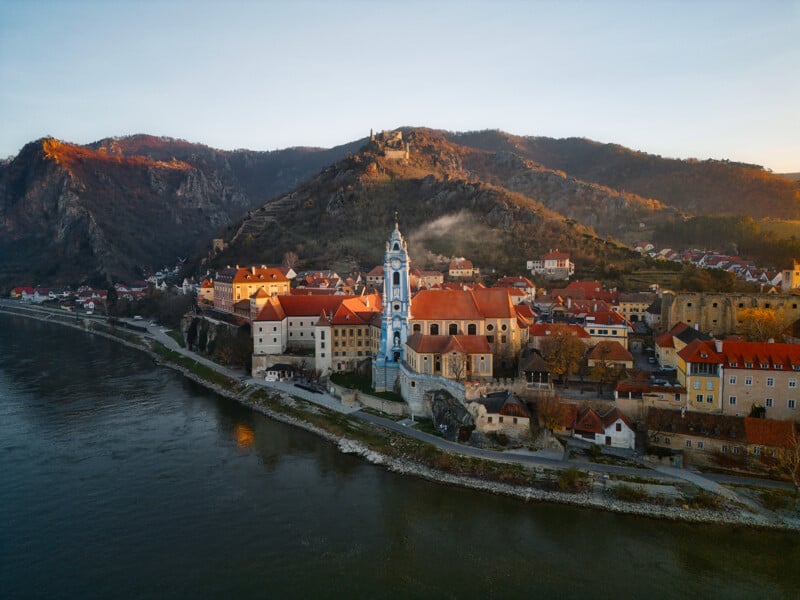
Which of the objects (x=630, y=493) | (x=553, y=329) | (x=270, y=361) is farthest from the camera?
(x=270, y=361)

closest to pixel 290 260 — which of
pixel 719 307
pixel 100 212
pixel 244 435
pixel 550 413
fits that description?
pixel 244 435

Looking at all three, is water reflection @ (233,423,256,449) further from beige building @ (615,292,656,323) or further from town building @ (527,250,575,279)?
town building @ (527,250,575,279)

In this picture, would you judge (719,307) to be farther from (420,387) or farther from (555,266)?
(555,266)

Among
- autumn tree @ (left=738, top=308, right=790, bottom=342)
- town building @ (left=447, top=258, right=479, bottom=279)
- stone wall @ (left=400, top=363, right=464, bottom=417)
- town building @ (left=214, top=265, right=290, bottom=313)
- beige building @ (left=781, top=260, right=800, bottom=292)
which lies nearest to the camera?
stone wall @ (left=400, top=363, right=464, bottom=417)

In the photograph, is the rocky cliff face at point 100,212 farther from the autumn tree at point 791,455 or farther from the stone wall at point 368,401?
the autumn tree at point 791,455

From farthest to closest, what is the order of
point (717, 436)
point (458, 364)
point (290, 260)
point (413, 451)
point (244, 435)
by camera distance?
point (290, 260) < point (244, 435) < point (458, 364) < point (413, 451) < point (717, 436)

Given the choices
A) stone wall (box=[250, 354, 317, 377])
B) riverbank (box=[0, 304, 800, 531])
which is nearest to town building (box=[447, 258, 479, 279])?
stone wall (box=[250, 354, 317, 377])

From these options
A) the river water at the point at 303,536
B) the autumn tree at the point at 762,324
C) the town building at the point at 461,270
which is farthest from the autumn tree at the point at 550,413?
the town building at the point at 461,270
